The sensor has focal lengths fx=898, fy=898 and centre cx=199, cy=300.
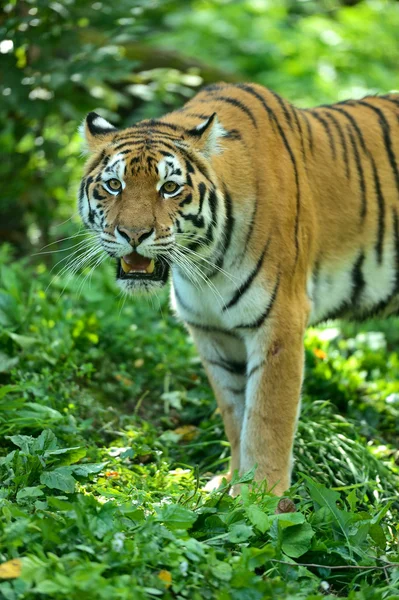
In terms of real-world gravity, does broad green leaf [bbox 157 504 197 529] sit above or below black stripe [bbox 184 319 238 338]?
above

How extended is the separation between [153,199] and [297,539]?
5.08ft

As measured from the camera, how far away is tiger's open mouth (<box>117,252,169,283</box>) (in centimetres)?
402

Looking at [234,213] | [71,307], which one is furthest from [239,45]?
[234,213]

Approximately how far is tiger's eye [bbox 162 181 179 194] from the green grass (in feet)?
3.85

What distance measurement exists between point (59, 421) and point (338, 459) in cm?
147

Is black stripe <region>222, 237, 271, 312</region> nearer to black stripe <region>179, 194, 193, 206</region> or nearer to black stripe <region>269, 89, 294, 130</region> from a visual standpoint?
black stripe <region>179, 194, 193, 206</region>

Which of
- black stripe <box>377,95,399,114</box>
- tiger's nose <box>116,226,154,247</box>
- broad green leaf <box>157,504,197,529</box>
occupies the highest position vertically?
black stripe <box>377,95,399,114</box>

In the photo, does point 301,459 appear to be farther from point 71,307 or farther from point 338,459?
point 71,307

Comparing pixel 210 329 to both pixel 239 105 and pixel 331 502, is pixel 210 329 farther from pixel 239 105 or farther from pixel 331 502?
pixel 331 502

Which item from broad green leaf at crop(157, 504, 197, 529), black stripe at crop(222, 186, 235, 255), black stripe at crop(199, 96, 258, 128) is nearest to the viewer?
broad green leaf at crop(157, 504, 197, 529)

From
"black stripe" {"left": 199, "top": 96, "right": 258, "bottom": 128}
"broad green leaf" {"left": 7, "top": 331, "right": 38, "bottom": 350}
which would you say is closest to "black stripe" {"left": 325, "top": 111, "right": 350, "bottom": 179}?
"black stripe" {"left": 199, "top": 96, "right": 258, "bottom": 128}

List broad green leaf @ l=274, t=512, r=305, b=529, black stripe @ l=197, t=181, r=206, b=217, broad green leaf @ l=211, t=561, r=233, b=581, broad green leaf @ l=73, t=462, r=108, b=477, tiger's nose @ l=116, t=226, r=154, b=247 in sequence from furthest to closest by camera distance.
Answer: black stripe @ l=197, t=181, r=206, b=217, tiger's nose @ l=116, t=226, r=154, b=247, broad green leaf @ l=73, t=462, r=108, b=477, broad green leaf @ l=274, t=512, r=305, b=529, broad green leaf @ l=211, t=561, r=233, b=581

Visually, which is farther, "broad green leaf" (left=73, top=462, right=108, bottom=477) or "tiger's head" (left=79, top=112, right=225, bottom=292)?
"tiger's head" (left=79, top=112, right=225, bottom=292)

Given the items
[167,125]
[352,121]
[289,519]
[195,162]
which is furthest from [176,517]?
[352,121]
